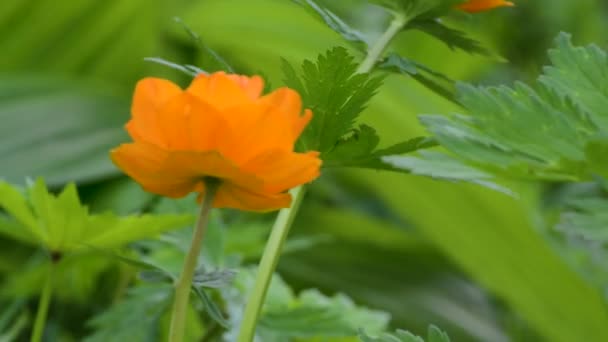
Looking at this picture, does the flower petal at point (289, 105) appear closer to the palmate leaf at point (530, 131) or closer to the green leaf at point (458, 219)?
the palmate leaf at point (530, 131)

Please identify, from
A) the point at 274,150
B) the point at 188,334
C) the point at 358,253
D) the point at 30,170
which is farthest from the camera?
the point at 358,253

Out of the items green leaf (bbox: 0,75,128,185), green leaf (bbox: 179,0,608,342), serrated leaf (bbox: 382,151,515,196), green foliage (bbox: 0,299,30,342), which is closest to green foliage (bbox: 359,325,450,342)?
serrated leaf (bbox: 382,151,515,196)

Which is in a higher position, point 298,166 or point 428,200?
point 428,200

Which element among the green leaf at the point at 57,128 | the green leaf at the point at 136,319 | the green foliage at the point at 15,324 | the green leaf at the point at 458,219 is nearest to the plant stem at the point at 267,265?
the green leaf at the point at 136,319

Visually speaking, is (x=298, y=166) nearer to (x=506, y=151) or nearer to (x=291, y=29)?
(x=506, y=151)

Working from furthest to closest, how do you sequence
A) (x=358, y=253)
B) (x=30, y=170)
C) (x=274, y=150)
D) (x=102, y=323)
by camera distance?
1. (x=358, y=253)
2. (x=30, y=170)
3. (x=102, y=323)
4. (x=274, y=150)

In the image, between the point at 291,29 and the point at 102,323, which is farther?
the point at 291,29

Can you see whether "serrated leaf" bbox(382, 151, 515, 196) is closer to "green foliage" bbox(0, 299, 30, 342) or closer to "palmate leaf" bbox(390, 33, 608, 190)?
"palmate leaf" bbox(390, 33, 608, 190)

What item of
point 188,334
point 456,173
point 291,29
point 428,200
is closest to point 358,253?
point 428,200
